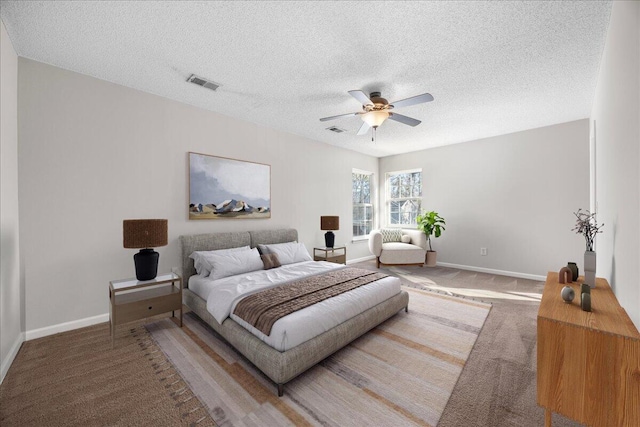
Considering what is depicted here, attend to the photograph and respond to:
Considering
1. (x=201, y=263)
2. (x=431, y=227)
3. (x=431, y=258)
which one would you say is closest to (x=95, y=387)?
(x=201, y=263)

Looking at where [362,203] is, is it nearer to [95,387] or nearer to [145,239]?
[145,239]

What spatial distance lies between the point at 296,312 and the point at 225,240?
6.75 ft

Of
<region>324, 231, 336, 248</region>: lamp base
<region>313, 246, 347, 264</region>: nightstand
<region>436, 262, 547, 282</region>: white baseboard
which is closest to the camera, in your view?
<region>436, 262, 547, 282</region>: white baseboard

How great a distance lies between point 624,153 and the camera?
1.58m

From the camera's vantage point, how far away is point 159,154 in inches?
129

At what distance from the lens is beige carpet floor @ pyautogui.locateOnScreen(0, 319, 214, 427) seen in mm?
1569

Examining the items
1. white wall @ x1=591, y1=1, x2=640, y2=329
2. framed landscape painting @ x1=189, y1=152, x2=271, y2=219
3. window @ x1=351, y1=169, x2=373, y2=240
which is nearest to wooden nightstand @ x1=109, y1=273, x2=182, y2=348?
framed landscape painting @ x1=189, y1=152, x2=271, y2=219

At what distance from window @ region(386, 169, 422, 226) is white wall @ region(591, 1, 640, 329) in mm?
4095

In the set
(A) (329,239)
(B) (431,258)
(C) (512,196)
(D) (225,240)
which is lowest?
(B) (431,258)

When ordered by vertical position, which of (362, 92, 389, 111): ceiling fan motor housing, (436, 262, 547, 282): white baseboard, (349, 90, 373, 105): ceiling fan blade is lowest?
(436, 262, 547, 282): white baseboard

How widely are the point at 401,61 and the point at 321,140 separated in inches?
113

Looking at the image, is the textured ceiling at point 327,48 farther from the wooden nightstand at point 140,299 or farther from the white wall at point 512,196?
the wooden nightstand at point 140,299

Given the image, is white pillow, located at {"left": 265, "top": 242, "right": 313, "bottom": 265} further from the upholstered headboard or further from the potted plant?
the potted plant

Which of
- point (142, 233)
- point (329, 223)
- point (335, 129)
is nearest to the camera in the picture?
point (142, 233)
